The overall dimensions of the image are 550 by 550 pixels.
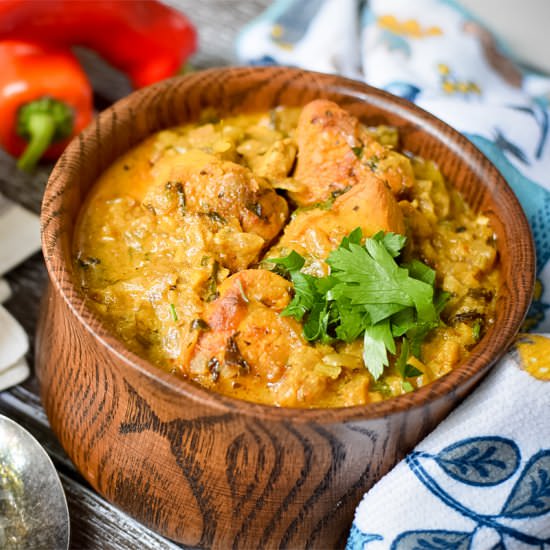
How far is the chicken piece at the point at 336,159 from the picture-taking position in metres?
2.43

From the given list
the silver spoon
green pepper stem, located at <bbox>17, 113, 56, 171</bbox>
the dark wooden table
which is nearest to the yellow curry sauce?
the silver spoon

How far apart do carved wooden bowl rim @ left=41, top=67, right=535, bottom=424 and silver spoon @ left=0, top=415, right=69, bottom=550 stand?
0.38 m

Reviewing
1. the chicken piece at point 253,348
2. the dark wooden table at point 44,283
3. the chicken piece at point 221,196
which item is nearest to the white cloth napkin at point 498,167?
the chicken piece at point 253,348

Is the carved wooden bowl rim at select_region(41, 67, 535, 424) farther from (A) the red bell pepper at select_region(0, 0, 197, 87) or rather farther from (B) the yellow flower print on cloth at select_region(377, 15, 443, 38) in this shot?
(A) the red bell pepper at select_region(0, 0, 197, 87)

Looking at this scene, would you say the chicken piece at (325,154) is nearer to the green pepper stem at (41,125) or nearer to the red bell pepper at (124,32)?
the green pepper stem at (41,125)

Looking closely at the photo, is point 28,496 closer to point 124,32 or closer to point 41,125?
point 41,125

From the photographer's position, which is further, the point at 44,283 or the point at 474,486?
the point at 44,283

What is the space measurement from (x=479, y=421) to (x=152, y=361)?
0.84 metres

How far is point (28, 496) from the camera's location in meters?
2.34

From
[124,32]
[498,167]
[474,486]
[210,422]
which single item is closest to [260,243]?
[210,422]

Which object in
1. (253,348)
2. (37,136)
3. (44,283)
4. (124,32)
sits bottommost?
(44,283)

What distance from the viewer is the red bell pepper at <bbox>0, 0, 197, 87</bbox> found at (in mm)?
3654

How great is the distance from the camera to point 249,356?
80.3 inches

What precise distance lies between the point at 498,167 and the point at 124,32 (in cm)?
194
